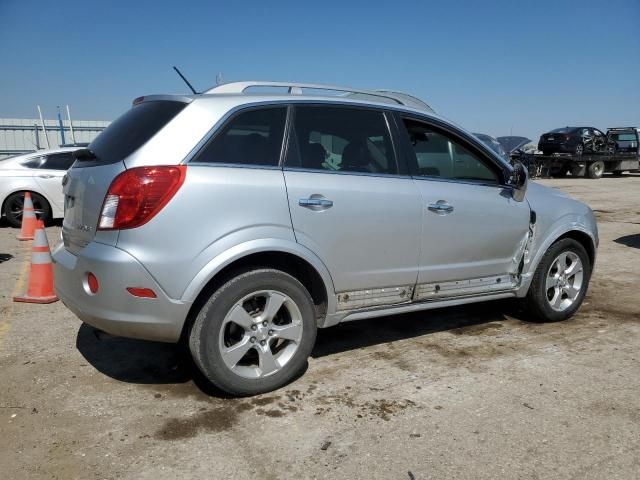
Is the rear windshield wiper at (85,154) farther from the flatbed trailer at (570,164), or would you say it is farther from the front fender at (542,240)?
the flatbed trailer at (570,164)

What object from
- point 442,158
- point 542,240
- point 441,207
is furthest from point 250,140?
point 542,240

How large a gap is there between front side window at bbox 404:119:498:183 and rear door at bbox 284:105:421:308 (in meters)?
0.22

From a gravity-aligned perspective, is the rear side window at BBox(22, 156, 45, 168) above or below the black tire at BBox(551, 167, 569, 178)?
above

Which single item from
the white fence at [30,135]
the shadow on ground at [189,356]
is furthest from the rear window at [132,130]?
the white fence at [30,135]

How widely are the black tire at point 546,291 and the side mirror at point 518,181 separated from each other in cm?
62

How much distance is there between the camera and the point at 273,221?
327 centimetres

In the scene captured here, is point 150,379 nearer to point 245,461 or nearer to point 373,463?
point 245,461

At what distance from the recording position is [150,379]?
3.67m

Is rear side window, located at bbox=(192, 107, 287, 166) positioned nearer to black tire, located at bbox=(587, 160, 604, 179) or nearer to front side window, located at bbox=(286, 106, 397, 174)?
front side window, located at bbox=(286, 106, 397, 174)

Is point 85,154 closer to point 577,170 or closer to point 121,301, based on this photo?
point 121,301

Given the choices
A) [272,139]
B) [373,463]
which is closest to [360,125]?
[272,139]

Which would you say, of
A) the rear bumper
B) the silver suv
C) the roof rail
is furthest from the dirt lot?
the roof rail

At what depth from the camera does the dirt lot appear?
2697mm

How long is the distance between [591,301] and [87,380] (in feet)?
15.4
